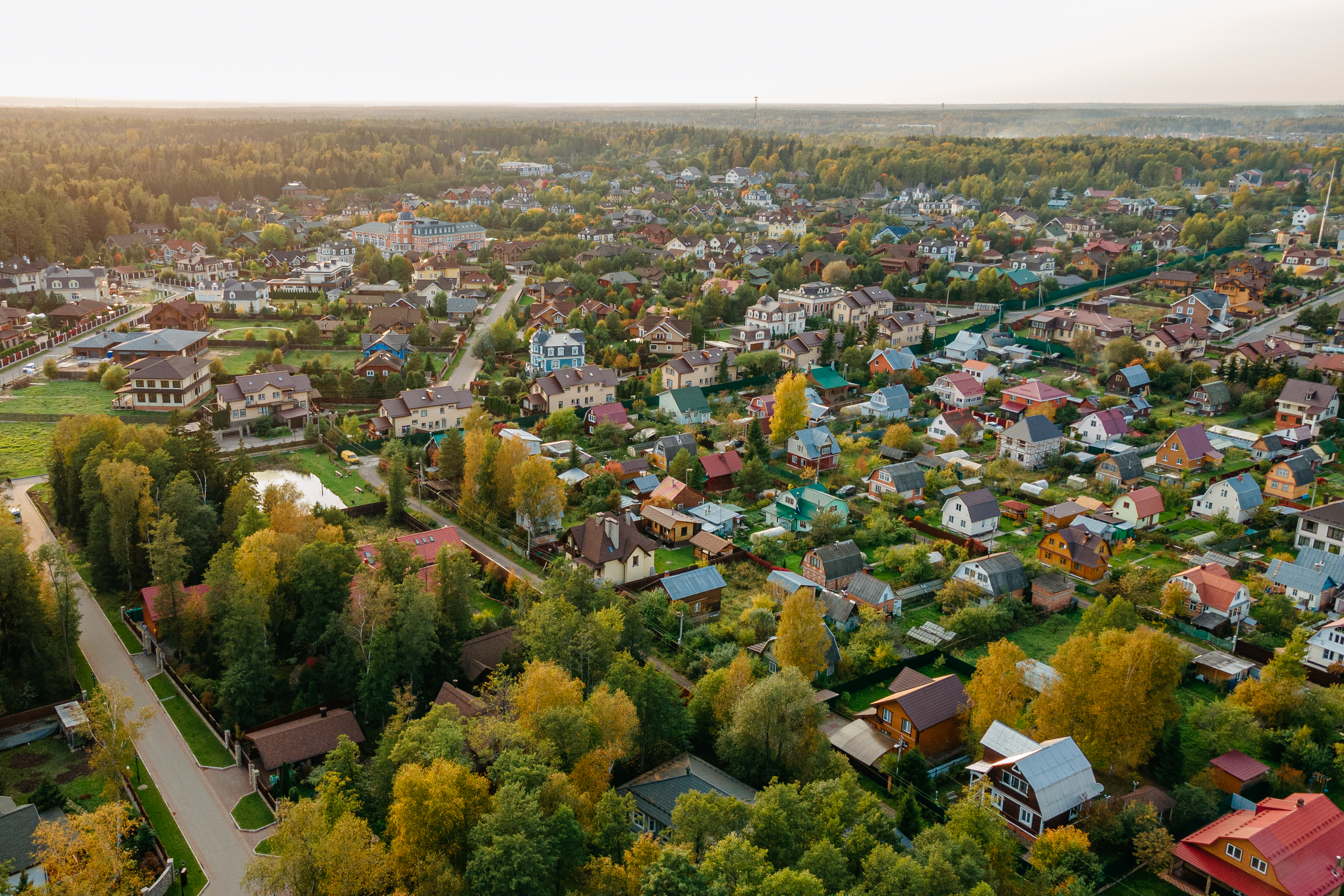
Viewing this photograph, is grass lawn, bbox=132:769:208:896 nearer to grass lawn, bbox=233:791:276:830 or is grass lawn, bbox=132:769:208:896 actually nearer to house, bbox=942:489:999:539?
grass lawn, bbox=233:791:276:830

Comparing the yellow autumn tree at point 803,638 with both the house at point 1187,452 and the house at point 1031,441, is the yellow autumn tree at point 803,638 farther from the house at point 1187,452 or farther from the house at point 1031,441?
the house at point 1187,452

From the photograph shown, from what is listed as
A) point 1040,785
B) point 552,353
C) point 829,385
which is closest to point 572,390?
point 552,353

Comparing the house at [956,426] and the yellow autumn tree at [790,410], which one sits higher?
the yellow autumn tree at [790,410]

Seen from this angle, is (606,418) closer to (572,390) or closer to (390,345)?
(572,390)

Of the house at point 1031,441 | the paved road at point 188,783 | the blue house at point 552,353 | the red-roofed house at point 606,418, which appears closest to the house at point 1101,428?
the house at point 1031,441

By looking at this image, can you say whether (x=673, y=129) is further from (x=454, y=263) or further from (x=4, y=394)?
(x=4, y=394)

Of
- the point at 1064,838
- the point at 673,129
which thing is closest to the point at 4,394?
the point at 1064,838
